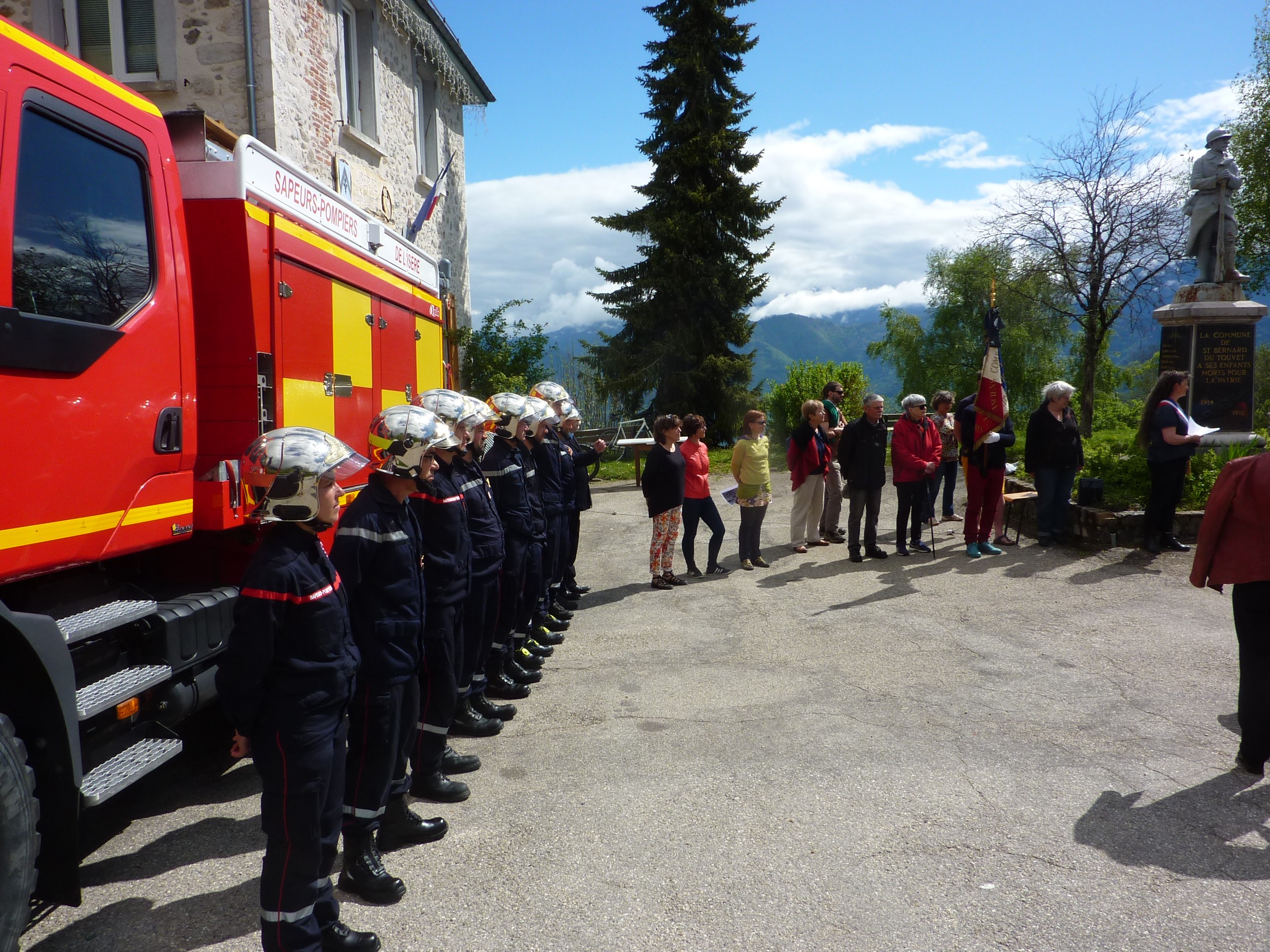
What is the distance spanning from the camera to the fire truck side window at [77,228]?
3102mm

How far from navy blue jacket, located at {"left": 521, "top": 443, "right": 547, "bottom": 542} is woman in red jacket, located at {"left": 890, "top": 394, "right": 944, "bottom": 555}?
200 inches

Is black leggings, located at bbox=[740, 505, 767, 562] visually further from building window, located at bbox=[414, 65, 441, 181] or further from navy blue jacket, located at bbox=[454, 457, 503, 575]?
building window, located at bbox=[414, 65, 441, 181]

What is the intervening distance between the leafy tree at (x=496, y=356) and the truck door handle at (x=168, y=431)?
38.9 ft

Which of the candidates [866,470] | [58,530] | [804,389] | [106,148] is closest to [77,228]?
[106,148]

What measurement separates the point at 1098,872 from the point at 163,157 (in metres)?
5.17

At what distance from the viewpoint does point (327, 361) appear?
16.9 ft

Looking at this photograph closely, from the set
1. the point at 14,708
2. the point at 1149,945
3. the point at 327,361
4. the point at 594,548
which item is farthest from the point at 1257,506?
the point at 594,548

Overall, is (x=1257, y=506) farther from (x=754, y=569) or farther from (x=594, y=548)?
(x=594, y=548)

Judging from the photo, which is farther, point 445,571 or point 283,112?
point 283,112

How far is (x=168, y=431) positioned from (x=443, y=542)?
1330mm

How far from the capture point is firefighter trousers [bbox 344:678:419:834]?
11.2 feet

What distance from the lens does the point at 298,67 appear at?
1020 centimetres

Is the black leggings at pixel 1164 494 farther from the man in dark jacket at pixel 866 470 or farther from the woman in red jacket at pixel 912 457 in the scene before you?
the man in dark jacket at pixel 866 470

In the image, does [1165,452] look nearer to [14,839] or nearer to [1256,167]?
[14,839]
